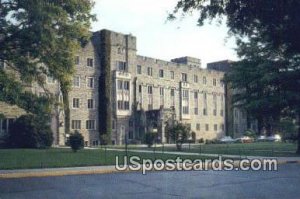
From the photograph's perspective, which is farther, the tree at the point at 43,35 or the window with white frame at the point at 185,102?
the window with white frame at the point at 185,102

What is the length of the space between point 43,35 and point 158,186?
15.3 metres

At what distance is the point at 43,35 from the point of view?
25.6 metres

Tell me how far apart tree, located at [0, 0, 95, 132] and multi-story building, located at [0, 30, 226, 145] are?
67.3ft

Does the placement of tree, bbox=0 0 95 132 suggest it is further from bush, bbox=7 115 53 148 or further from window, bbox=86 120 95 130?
window, bbox=86 120 95 130

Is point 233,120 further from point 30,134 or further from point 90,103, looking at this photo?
point 30,134

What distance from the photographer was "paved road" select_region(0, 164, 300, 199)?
11.9 m

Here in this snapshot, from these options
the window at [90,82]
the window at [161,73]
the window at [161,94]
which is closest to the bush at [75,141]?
the window at [90,82]

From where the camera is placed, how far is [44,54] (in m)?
27.6

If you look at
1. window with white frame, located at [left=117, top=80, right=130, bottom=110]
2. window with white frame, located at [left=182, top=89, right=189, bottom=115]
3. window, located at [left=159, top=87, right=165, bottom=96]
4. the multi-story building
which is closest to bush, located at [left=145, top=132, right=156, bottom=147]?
the multi-story building

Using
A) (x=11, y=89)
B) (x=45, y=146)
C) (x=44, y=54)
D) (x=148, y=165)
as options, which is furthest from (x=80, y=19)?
(x=45, y=146)

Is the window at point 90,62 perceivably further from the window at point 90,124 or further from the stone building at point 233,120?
the stone building at point 233,120

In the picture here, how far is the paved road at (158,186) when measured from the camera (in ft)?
38.9

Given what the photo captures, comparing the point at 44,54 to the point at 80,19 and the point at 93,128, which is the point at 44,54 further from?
the point at 93,128

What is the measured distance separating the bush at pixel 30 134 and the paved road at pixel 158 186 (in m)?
24.5
